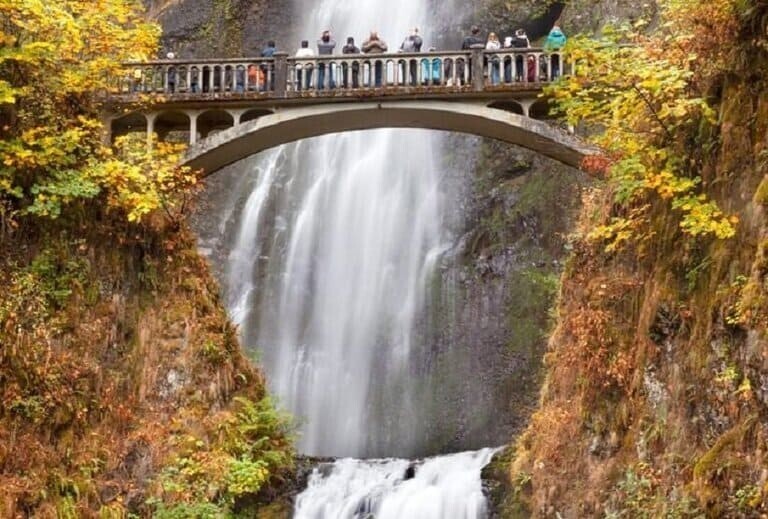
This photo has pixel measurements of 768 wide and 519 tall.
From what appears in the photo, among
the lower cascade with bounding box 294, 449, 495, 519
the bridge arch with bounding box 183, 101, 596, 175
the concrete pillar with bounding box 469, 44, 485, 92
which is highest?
the concrete pillar with bounding box 469, 44, 485, 92

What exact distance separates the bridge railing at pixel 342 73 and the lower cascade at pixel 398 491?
6639mm

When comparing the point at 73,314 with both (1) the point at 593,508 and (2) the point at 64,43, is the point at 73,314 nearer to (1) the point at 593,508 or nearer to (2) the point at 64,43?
(2) the point at 64,43

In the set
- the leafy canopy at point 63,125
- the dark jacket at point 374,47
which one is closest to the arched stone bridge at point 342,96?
the leafy canopy at point 63,125

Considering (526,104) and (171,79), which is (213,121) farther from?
(526,104)

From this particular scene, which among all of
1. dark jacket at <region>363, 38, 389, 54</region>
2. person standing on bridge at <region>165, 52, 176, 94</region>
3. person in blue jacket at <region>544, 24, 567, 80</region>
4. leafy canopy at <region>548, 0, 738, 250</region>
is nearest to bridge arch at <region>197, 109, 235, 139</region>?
person standing on bridge at <region>165, 52, 176, 94</region>

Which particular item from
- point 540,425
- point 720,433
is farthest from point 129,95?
point 720,433

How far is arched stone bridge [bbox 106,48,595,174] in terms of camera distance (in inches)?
642

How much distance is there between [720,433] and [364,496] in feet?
25.1

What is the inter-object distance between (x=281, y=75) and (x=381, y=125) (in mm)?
2080

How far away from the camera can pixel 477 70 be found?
16375 millimetres

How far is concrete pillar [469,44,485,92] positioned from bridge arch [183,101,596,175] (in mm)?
316

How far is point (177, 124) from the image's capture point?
60.4 ft

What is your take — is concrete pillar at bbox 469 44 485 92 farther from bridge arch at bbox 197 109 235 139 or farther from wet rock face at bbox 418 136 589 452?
wet rock face at bbox 418 136 589 452

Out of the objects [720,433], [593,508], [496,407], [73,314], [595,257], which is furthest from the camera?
[496,407]
